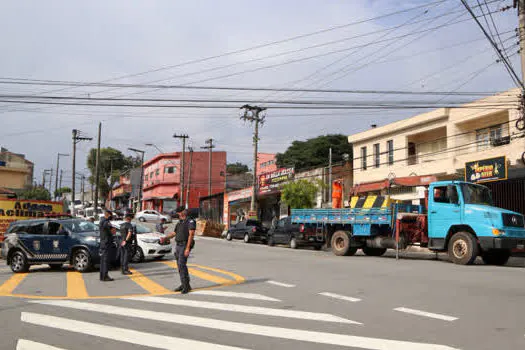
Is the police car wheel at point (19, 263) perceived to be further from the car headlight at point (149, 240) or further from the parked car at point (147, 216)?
the parked car at point (147, 216)

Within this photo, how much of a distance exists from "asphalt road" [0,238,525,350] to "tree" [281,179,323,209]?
20800mm

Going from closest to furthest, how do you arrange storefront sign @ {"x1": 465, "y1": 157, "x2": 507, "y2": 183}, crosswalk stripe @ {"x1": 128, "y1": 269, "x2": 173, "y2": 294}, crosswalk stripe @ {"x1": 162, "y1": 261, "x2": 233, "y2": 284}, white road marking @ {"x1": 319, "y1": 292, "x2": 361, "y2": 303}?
white road marking @ {"x1": 319, "y1": 292, "x2": 361, "y2": 303}
crosswalk stripe @ {"x1": 128, "y1": 269, "x2": 173, "y2": 294}
crosswalk stripe @ {"x1": 162, "y1": 261, "x2": 233, "y2": 284}
storefront sign @ {"x1": 465, "y1": 157, "x2": 507, "y2": 183}

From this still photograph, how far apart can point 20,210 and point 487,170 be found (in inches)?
862

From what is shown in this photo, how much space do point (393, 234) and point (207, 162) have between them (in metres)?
50.0

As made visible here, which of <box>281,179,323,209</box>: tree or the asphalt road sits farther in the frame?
<box>281,179,323,209</box>: tree

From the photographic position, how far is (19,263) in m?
14.1

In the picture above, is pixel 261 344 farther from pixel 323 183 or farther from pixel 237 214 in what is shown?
pixel 237 214

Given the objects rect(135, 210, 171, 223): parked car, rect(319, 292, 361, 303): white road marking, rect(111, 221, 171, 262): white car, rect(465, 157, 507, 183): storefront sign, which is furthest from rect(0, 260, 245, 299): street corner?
rect(135, 210, 171, 223): parked car

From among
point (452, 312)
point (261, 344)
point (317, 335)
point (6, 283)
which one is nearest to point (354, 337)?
point (317, 335)

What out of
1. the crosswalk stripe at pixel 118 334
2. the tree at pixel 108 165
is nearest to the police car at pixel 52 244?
the crosswalk stripe at pixel 118 334

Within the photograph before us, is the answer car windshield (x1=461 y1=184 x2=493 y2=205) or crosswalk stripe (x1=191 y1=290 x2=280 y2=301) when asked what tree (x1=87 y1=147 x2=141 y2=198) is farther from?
crosswalk stripe (x1=191 y1=290 x2=280 y2=301)

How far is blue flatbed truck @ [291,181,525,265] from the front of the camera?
14.7 metres

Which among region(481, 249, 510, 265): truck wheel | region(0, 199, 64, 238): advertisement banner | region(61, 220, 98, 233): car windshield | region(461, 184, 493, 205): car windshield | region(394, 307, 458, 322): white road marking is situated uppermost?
region(461, 184, 493, 205): car windshield

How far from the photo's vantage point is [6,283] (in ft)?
39.3
